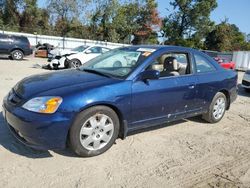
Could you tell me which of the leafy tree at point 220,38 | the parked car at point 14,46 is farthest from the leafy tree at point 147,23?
the parked car at point 14,46

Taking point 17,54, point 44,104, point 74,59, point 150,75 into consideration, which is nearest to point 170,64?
point 150,75

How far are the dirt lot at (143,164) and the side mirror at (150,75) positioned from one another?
1.05 m

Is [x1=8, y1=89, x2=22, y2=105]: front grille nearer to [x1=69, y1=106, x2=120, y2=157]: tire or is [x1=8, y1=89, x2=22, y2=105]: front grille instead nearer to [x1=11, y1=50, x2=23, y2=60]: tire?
[x1=69, y1=106, x2=120, y2=157]: tire

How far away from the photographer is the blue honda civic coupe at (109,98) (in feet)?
11.8

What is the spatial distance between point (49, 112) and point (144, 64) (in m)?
1.66

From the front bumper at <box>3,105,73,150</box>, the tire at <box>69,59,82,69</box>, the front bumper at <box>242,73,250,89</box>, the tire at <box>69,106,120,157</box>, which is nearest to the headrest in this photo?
the tire at <box>69,106,120,157</box>

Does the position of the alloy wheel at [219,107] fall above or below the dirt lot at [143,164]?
above

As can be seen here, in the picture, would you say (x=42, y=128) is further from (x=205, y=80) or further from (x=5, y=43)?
(x=5, y=43)

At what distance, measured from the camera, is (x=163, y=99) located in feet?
15.0

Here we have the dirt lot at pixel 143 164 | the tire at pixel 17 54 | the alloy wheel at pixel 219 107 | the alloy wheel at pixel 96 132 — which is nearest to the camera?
the dirt lot at pixel 143 164

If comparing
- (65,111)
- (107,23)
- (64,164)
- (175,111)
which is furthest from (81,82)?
(107,23)

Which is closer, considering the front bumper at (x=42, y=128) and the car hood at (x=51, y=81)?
the front bumper at (x=42, y=128)

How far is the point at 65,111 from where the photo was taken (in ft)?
11.8

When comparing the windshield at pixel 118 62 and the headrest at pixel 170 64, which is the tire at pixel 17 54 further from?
the headrest at pixel 170 64
